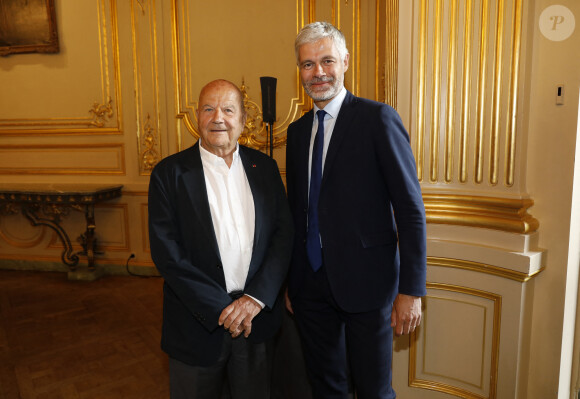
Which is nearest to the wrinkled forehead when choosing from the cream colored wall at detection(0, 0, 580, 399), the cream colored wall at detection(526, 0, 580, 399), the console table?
the cream colored wall at detection(526, 0, 580, 399)

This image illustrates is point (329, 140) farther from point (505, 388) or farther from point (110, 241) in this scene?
point (110, 241)

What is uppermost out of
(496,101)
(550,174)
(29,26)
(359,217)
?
(29,26)

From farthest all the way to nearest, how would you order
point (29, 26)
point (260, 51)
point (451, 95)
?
point (29, 26) → point (260, 51) → point (451, 95)

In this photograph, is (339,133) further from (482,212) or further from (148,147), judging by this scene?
(148,147)

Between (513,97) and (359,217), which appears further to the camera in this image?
(513,97)

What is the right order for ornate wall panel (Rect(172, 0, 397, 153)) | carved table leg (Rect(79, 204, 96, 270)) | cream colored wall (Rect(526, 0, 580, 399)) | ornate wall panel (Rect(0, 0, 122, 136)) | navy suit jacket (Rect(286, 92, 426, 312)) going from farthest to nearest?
ornate wall panel (Rect(0, 0, 122, 136)) < carved table leg (Rect(79, 204, 96, 270)) < ornate wall panel (Rect(172, 0, 397, 153)) < cream colored wall (Rect(526, 0, 580, 399)) < navy suit jacket (Rect(286, 92, 426, 312))

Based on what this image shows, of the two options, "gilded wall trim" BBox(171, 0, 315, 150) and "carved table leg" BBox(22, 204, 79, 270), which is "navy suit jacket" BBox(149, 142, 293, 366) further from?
"carved table leg" BBox(22, 204, 79, 270)

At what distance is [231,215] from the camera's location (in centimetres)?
137

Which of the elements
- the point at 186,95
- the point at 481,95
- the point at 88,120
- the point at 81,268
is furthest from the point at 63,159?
the point at 481,95

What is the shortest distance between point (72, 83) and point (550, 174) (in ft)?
13.6

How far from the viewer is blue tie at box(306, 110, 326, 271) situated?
4.64 ft

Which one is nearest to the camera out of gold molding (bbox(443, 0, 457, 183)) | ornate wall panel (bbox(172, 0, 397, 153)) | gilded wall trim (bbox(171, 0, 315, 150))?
gold molding (bbox(443, 0, 457, 183))

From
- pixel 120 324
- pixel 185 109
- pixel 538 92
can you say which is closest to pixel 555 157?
pixel 538 92

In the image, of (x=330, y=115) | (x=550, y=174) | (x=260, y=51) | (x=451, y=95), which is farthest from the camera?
(x=260, y=51)
